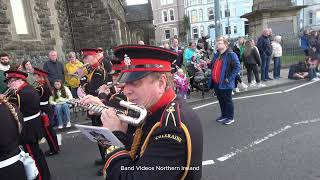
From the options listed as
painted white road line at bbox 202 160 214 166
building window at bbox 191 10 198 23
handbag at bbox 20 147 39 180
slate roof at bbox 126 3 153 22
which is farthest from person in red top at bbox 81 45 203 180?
building window at bbox 191 10 198 23

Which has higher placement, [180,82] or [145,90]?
[145,90]

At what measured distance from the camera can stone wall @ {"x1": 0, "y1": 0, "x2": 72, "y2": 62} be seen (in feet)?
39.6

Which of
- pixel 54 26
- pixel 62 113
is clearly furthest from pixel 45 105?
pixel 54 26

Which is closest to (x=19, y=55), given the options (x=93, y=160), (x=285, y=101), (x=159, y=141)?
(x=93, y=160)

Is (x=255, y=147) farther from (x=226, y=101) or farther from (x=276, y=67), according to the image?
(x=276, y=67)

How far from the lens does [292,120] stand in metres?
7.55

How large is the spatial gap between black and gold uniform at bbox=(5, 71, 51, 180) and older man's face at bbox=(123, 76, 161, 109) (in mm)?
3260

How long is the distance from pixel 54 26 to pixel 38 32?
1030mm

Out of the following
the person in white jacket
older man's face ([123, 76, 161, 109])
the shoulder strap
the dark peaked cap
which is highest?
the dark peaked cap

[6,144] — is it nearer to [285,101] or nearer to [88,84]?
[88,84]

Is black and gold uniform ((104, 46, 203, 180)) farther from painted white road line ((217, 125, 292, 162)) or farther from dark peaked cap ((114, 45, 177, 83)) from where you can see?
painted white road line ((217, 125, 292, 162))

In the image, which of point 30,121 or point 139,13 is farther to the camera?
point 139,13

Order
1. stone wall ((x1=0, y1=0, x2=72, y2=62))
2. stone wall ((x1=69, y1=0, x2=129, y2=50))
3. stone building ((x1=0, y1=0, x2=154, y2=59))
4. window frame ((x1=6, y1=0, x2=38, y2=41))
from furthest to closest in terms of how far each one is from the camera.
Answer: stone wall ((x1=69, y1=0, x2=129, y2=50)) < window frame ((x1=6, y1=0, x2=38, y2=41)) < stone building ((x1=0, y1=0, x2=154, y2=59)) < stone wall ((x1=0, y1=0, x2=72, y2=62))

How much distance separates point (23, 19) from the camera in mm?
13109
